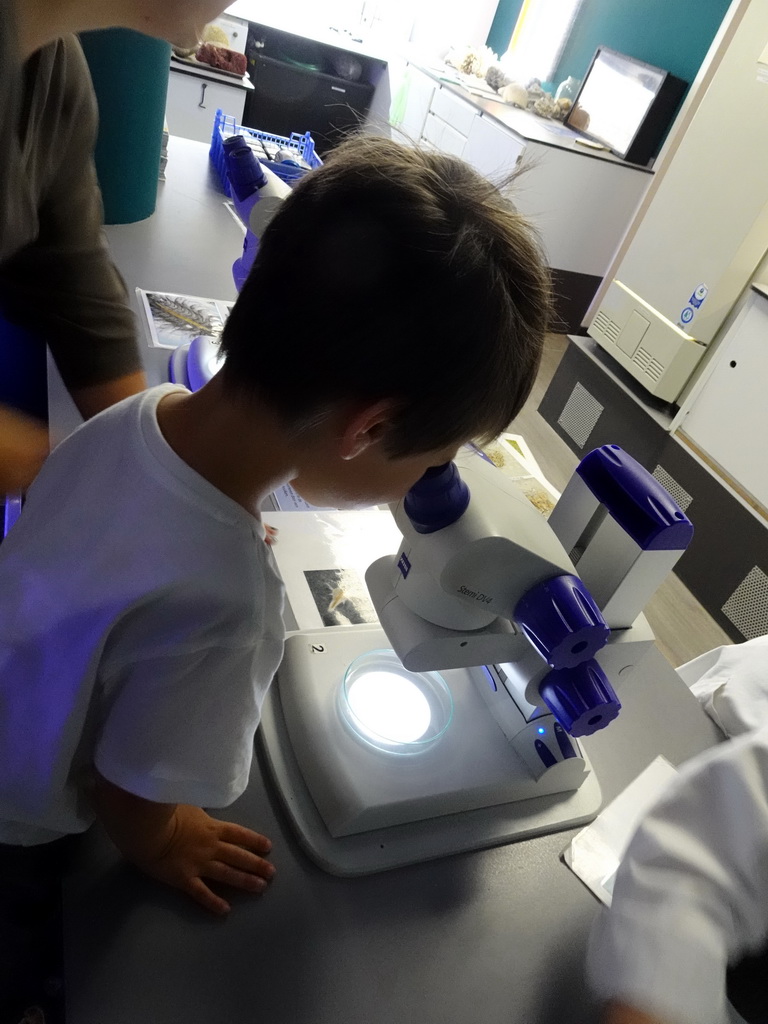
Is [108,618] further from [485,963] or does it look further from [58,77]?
[58,77]

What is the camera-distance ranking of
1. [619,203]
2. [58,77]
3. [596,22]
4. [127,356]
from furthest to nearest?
1. [596,22]
2. [619,203]
3. [127,356]
4. [58,77]

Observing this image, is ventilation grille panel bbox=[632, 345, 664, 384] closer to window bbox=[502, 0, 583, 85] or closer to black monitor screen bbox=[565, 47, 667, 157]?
black monitor screen bbox=[565, 47, 667, 157]

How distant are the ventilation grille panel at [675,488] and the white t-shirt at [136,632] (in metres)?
2.09

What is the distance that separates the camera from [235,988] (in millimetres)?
533

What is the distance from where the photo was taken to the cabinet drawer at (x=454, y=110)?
3.91m

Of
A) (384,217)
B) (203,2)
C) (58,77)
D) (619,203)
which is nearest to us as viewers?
(384,217)

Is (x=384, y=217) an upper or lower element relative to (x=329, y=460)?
upper

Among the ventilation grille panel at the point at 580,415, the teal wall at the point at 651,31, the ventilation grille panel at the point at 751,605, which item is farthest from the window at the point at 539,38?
the ventilation grille panel at the point at 751,605

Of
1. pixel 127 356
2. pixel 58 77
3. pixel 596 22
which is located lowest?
pixel 127 356

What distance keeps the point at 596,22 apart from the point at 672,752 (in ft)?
14.9

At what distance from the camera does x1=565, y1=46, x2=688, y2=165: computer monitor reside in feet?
11.1

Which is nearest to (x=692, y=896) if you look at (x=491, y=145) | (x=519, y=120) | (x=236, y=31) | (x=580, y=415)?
(x=580, y=415)

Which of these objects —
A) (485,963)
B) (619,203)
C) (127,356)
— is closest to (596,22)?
(619,203)

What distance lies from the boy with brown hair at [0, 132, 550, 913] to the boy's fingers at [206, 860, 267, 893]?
1 cm
